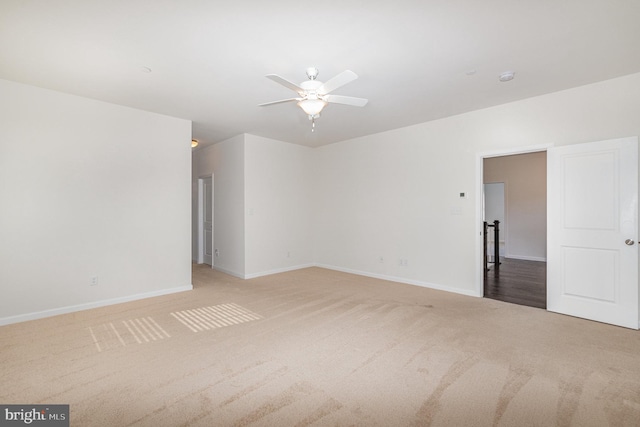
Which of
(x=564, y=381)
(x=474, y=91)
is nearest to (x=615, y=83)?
(x=474, y=91)

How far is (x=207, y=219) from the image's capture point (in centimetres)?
688

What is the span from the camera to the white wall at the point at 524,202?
7223mm

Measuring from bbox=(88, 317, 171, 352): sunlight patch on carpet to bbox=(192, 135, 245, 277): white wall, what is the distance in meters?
2.33

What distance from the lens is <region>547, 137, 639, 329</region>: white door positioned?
3137 millimetres

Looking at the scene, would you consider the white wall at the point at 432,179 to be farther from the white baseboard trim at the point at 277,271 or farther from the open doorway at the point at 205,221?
the open doorway at the point at 205,221

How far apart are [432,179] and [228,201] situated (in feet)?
12.7

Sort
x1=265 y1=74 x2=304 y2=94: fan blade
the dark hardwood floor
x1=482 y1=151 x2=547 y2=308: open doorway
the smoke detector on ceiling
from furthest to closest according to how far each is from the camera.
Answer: x1=482 y1=151 x2=547 y2=308: open doorway
the dark hardwood floor
the smoke detector on ceiling
x1=265 y1=74 x2=304 y2=94: fan blade

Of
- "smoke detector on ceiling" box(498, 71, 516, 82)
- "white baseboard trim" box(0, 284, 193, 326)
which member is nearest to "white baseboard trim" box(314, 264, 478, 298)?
"smoke detector on ceiling" box(498, 71, 516, 82)

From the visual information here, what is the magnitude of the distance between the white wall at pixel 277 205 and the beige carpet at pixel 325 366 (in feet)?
6.69

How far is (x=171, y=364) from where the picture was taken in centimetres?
243

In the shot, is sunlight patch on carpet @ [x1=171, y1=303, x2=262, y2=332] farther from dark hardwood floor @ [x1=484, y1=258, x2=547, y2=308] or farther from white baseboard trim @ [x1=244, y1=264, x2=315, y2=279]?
dark hardwood floor @ [x1=484, y1=258, x2=547, y2=308]

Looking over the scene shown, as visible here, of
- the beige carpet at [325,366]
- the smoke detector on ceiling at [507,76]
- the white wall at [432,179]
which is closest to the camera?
the beige carpet at [325,366]

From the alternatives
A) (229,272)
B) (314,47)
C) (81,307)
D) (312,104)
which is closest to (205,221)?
(229,272)

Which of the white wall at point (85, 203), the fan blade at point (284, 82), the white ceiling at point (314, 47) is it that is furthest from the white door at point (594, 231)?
the white wall at point (85, 203)
